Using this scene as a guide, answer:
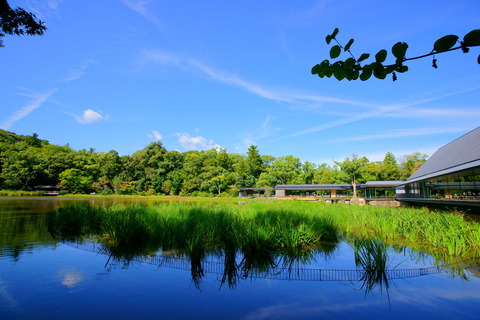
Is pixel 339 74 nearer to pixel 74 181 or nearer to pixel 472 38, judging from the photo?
pixel 472 38

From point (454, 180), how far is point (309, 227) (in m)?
11.0

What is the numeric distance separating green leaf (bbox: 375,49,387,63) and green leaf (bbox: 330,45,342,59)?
21 centimetres

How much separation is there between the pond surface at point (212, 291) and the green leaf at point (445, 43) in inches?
118

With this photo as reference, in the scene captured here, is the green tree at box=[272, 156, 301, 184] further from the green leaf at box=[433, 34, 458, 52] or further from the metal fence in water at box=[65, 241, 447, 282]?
the green leaf at box=[433, 34, 458, 52]

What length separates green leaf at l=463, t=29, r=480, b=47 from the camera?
3.60 feet

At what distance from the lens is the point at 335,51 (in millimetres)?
1460

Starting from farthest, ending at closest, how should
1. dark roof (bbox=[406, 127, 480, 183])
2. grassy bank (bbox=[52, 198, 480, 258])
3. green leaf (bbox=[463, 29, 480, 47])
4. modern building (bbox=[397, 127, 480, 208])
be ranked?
modern building (bbox=[397, 127, 480, 208]), dark roof (bbox=[406, 127, 480, 183]), grassy bank (bbox=[52, 198, 480, 258]), green leaf (bbox=[463, 29, 480, 47])

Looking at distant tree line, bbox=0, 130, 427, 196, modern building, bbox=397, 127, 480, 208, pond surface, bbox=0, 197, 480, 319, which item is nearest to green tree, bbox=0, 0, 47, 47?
pond surface, bbox=0, 197, 480, 319

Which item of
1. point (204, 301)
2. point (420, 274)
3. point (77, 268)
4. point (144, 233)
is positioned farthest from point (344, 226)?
point (77, 268)

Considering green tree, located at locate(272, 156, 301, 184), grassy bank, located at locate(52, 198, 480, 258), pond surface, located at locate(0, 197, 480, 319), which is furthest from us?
green tree, located at locate(272, 156, 301, 184)

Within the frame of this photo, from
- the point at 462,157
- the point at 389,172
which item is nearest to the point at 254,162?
the point at 389,172

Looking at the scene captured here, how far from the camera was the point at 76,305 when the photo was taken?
3195mm

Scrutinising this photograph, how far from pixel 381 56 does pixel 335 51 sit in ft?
0.82

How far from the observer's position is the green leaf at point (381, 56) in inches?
56.7
